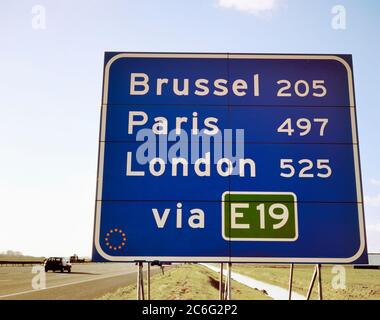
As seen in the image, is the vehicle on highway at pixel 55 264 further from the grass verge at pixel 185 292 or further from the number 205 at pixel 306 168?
the number 205 at pixel 306 168

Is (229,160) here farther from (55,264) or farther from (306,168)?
(55,264)

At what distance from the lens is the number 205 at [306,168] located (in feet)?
11.8

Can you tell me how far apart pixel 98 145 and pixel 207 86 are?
1273 mm

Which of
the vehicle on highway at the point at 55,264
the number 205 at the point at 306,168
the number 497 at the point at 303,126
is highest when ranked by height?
the number 497 at the point at 303,126

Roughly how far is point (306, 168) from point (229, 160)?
763mm

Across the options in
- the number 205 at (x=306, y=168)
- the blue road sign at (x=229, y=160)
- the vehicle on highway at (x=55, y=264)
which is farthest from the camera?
the vehicle on highway at (x=55, y=264)

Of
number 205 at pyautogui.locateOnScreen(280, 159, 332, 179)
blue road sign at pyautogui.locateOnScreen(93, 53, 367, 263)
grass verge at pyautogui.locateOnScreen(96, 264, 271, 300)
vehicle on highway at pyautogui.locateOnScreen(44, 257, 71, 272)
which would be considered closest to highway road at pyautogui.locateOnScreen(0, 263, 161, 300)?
grass verge at pyautogui.locateOnScreen(96, 264, 271, 300)

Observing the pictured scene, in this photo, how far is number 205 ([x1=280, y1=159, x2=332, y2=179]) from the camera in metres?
3.61

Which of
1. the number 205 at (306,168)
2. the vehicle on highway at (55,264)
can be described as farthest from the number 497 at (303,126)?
the vehicle on highway at (55,264)

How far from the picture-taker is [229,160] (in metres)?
3.65

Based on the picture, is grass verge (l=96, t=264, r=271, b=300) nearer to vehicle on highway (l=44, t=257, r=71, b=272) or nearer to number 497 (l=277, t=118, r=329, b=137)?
number 497 (l=277, t=118, r=329, b=137)

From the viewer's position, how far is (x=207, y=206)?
3523 mm

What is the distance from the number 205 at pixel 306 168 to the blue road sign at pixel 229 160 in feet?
0.03
